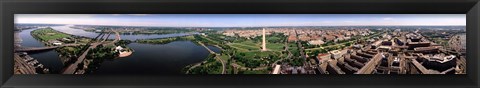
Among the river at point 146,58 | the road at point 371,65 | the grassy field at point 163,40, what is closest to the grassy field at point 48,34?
the river at point 146,58

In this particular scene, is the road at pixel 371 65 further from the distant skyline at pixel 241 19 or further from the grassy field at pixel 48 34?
the grassy field at pixel 48 34

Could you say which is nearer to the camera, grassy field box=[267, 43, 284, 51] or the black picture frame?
the black picture frame

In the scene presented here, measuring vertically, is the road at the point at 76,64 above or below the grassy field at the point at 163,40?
below

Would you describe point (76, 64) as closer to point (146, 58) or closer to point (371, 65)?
point (146, 58)

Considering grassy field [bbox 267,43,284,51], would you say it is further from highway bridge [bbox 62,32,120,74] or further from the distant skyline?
highway bridge [bbox 62,32,120,74]

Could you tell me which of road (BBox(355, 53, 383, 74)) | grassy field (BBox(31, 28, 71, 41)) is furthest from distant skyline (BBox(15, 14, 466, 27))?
road (BBox(355, 53, 383, 74))

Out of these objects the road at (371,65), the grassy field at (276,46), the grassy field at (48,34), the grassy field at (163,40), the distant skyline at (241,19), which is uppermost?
the distant skyline at (241,19)
